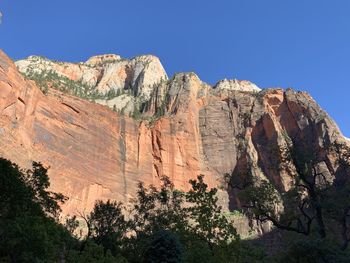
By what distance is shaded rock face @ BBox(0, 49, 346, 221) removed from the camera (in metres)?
72.2

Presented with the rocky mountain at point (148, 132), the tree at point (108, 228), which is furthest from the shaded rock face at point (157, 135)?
the tree at point (108, 228)

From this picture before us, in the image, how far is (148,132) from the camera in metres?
96.2

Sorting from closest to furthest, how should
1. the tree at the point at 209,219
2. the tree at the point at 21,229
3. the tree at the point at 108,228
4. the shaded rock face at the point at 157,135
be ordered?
the tree at the point at 21,229 < the tree at the point at 209,219 < the tree at the point at 108,228 < the shaded rock face at the point at 157,135

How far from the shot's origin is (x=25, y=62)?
145875 millimetres

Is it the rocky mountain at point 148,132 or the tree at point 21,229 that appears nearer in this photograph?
the tree at point 21,229

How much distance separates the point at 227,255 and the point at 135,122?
7449 centimetres

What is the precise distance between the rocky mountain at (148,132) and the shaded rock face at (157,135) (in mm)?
210

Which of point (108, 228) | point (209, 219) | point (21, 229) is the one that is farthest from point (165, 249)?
point (108, 228)

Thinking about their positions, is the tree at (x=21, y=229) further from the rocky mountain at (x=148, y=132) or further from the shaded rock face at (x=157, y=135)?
Result: the shaded rock face at (x=157, y=135)

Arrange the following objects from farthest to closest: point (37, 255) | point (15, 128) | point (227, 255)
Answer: point (15, 128), point (227, 255), point (37, 255)

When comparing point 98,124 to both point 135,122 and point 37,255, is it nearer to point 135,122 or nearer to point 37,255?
point 135,122

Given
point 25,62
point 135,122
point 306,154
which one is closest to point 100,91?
point 25,62

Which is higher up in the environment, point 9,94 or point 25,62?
point 25,62

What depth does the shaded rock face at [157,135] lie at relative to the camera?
Result: 72188 mm
